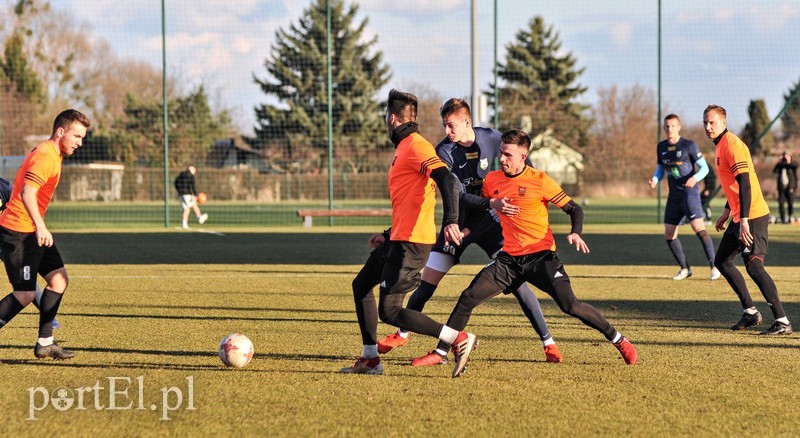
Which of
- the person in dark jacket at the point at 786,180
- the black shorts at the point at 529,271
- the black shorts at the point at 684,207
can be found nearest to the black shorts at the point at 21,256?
the black shorts at the point at 529,271

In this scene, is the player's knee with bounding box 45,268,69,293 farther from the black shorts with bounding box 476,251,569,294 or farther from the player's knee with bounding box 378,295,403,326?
the black shorts with bounding box 476,251,569,294

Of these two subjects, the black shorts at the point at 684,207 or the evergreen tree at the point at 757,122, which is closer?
the black shorts at the point at 684,207

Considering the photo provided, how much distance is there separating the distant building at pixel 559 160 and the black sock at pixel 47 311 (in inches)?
1443

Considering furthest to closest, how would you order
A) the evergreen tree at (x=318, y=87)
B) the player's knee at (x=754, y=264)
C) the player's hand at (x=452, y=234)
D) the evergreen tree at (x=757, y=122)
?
the evergreen tree at (x=757, y=122), the evergreen tree at (x=318, y=87), the player's knee at (x=754, y=264), the player's hand at (x=452, y=234)

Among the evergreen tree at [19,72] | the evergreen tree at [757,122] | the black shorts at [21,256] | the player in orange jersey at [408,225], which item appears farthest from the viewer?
the evergreen tree at [757,122]

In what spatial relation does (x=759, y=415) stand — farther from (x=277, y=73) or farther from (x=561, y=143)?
(x=277, y=73)

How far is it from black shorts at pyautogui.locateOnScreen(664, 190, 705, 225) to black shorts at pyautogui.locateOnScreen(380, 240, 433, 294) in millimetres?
6724

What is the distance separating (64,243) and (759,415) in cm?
1665

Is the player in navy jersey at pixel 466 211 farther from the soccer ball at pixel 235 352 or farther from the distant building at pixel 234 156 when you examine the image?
the distant building at pixel 234 156

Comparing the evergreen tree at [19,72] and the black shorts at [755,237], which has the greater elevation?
the evergreen tree at [19,72]

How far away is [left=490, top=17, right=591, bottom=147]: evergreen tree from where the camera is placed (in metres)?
40.3

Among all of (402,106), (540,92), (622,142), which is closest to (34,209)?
(402,106)

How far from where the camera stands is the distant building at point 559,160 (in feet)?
140

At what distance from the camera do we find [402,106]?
5.96 metres
